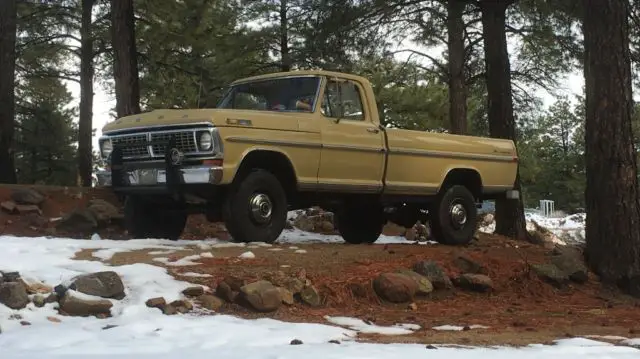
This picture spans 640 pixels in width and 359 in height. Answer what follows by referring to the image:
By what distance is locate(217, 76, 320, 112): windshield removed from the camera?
30.8ft

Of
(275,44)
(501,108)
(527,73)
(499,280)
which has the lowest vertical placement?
(499,280)

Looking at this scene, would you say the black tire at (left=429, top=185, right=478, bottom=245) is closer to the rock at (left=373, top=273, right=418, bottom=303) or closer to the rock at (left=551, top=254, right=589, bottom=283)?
the rock at (left=551, top=254, right=589, bottom=283)

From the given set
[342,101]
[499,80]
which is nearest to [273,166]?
[342,101]

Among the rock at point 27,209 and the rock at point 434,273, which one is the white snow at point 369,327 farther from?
the rock at point 27,209

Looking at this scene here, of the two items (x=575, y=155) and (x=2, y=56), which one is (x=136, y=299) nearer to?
(x=2, y=56)

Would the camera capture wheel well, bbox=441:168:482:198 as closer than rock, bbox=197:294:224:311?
No

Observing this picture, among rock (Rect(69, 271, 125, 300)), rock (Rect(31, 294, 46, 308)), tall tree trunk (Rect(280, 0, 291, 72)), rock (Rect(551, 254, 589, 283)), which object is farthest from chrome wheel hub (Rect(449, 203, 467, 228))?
tall tree trunk (Rect(280, 0, 291, 72))

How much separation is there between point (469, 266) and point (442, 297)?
924 mm

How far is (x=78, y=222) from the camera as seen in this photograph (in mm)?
10219

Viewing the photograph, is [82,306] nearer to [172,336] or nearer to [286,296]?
[172,336]

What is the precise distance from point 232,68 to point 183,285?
14400 mm

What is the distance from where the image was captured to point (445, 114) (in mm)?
26047

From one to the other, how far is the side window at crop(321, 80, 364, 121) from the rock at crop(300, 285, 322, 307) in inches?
126

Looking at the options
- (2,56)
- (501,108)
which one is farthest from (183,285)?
(2,56)
